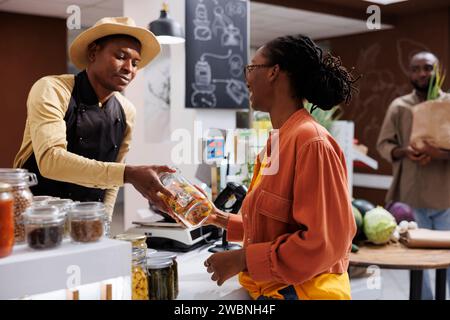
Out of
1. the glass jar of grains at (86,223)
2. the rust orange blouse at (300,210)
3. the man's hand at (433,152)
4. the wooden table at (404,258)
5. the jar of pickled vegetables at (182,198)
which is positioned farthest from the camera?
the man's hand at (433,152)

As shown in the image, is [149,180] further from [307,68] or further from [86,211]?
[307,68]

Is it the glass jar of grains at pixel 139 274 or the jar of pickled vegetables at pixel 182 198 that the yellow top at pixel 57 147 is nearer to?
the jar of pickled vegetables at pixel 182 198

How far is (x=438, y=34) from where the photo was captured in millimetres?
6914

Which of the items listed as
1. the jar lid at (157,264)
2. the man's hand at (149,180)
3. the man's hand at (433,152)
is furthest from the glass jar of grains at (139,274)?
the man's hand at (433,152)

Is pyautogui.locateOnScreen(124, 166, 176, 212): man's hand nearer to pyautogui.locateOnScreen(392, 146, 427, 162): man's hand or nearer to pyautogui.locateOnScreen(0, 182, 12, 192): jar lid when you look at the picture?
pyautogui.locateOnScreen(0, 182, 12, 192): jar lid

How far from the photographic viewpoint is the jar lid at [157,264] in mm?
1417

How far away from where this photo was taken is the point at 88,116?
84.8 inches

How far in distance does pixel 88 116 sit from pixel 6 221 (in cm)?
112

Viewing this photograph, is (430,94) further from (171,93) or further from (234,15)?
(171,93)

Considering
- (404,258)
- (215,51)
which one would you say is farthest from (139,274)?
(215,51)

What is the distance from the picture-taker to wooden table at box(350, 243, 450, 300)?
2285 millimetres

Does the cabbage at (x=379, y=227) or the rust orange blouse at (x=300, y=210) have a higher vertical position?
the rust orange blouse at (x=300, y=210)

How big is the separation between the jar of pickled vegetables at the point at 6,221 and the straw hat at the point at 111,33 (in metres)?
1.02

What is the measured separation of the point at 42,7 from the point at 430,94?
3538 mm
